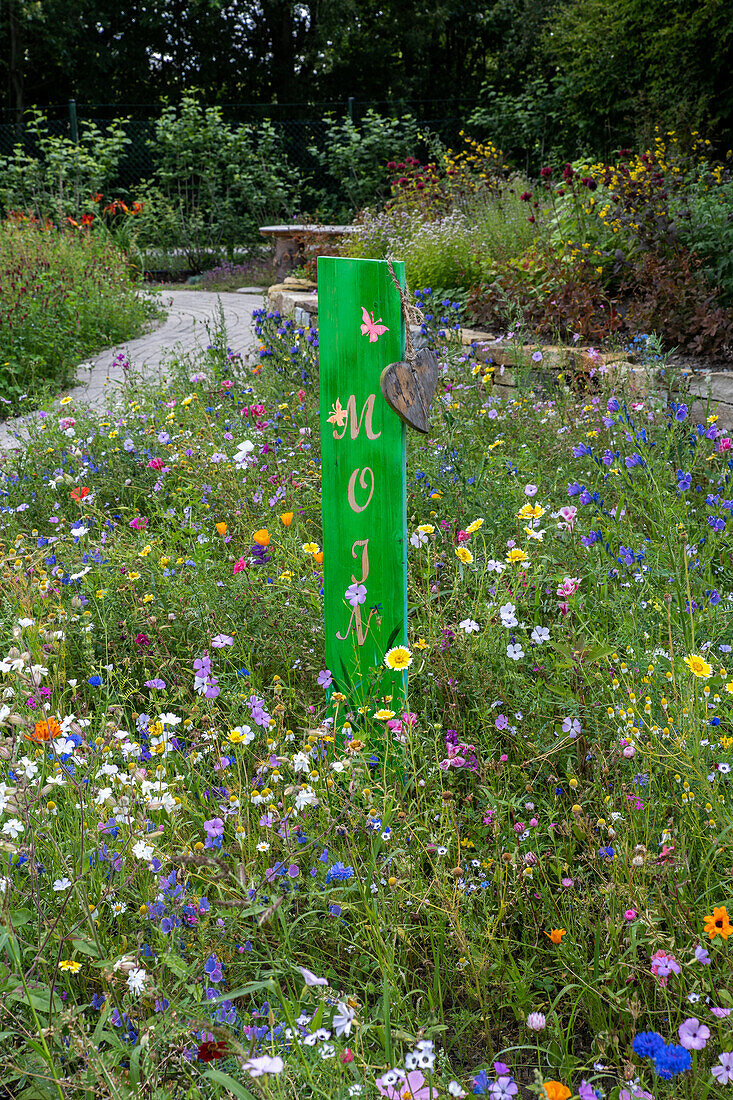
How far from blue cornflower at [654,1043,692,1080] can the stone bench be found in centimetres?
965

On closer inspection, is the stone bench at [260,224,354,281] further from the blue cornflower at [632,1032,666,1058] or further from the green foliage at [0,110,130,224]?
the blue cornflower at [632,1032,666,1058]

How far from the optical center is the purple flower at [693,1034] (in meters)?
1.08

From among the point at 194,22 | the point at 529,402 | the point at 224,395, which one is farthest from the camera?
the point at 194,22

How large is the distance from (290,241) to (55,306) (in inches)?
161

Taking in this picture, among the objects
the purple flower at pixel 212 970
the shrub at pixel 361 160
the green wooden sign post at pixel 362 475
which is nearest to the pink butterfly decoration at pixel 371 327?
the green wooden sign post at pixel 362 475

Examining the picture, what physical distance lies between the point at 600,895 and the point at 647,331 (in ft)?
12.4

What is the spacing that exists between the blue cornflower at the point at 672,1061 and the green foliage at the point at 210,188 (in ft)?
43.8

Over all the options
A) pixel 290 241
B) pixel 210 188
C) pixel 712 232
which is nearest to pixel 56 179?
pixel 210 188

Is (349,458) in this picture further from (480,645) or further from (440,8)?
(440,8)

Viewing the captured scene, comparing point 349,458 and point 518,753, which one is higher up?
point 349,458

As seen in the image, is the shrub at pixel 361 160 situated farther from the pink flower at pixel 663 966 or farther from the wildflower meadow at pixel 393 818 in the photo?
the pink flower at pixel 663 966

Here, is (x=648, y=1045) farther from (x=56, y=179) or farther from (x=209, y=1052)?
(x=56, y=179)

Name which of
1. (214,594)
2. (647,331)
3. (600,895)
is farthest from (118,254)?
(600,895)

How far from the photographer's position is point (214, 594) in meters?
2.60
